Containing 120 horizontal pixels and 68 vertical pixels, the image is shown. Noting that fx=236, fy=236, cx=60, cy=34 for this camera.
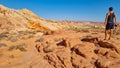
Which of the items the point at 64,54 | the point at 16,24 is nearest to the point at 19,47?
the point at 64,54

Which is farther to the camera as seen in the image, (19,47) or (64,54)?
(19,47)

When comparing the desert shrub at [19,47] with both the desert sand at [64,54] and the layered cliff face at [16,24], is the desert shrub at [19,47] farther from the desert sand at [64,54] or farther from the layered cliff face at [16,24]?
the layered cliff face at [16,24]

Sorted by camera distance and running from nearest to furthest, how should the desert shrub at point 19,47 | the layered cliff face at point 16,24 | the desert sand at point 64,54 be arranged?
1. the desert sand at point 64,54
2. the desert shrub at point 19,47
3. the layered cliff face at point 16,24

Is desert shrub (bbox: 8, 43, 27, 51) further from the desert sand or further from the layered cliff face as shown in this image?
the layered cliff face

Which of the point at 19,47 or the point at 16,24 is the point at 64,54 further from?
the point at 16,24

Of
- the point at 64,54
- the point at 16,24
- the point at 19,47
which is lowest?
the point at 64,54

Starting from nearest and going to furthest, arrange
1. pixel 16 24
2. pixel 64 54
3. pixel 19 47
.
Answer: pixel 64 54 < pixel 19 47 < pixel 16 24

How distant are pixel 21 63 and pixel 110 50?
440 cm

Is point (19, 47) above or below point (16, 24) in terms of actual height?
below

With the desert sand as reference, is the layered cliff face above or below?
above

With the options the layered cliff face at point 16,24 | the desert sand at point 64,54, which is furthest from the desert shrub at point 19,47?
the layered cliff face at point 16,24

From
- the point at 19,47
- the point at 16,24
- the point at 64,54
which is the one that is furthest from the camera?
the point at 16,24

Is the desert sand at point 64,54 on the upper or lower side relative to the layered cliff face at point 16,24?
lower

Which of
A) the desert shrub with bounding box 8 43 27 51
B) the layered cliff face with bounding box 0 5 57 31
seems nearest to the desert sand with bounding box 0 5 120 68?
the desert shrub with bounding box 8 43 27 51
